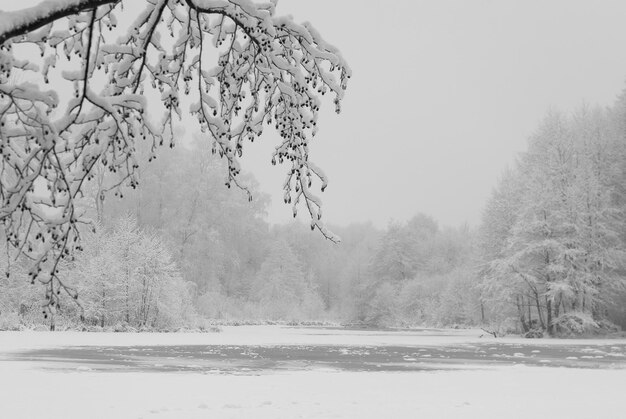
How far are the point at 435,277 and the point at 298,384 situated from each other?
4225 cm

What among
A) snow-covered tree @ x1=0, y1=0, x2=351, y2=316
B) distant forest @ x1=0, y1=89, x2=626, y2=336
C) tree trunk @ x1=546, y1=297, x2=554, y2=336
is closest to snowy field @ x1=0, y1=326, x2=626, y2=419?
snow-covered tree @ x1=0, y1=0, x2=351, y2=316

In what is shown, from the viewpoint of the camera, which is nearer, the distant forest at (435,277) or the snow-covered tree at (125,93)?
the snow-covered tree at (125,93)

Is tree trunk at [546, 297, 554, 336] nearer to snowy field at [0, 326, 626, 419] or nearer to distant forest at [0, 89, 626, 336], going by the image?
distant forest at [0, 89, 626, 336]

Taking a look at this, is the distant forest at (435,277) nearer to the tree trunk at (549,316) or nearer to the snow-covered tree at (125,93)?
the tree trunk at (549,316)

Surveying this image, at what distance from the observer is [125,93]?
12.4 ft

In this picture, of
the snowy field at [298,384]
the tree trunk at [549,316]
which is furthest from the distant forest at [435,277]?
the snowy field at [298,384]

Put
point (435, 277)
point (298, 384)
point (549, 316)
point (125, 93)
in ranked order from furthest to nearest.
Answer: point (435, 277) < point (549, 316) < point (298, 384) < point (125, 93)

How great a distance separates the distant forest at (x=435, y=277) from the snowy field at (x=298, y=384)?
540 centimetres

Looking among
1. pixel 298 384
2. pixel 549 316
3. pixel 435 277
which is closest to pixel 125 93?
pixel 298 384

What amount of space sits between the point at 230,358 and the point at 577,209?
2058 cm

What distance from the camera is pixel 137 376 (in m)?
10.6

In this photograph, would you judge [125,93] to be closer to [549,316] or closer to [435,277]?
[549,316]

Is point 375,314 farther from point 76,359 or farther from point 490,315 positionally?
point 76,359

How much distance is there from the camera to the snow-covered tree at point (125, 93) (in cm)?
314
